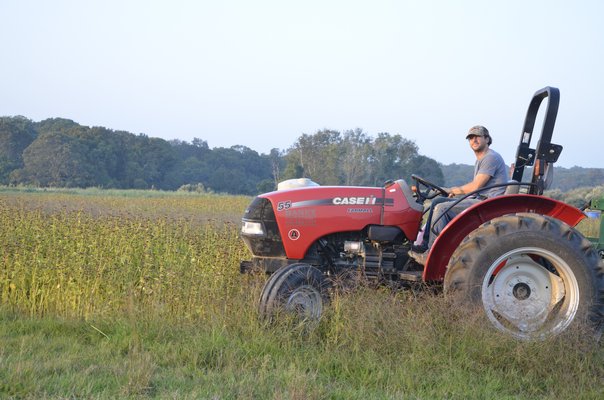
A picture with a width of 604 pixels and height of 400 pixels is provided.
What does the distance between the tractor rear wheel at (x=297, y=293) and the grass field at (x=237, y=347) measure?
0.12 m

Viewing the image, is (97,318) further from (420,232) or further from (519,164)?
(519,164)

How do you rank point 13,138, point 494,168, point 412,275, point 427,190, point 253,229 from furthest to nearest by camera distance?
point 13,138 < point 427,190 < point 494,168 < point 253,229 < point 412,275

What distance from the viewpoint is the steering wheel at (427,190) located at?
5996mm

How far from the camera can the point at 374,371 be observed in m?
4.46

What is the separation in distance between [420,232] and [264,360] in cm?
197

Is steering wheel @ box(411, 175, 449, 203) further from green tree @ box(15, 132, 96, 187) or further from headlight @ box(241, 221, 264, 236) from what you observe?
green tree @ box(15, 132, 96, 187)

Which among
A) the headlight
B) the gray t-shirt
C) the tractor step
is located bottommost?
the tractor step

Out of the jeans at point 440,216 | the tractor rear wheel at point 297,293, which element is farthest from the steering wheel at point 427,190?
the tractor rear wheel at point 297,293

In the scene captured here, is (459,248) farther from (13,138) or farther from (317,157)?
(13,138)

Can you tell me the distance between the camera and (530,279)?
5.22m

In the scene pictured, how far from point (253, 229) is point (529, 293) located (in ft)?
8.00

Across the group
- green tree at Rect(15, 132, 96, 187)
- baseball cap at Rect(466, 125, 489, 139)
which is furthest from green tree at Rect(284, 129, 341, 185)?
baseball cap at Rect(466, 125, 489, 139)

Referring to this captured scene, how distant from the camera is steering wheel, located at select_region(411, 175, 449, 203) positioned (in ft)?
19.7

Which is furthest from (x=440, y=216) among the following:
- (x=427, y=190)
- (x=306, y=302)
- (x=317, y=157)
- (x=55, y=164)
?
(x=55, y=164)
